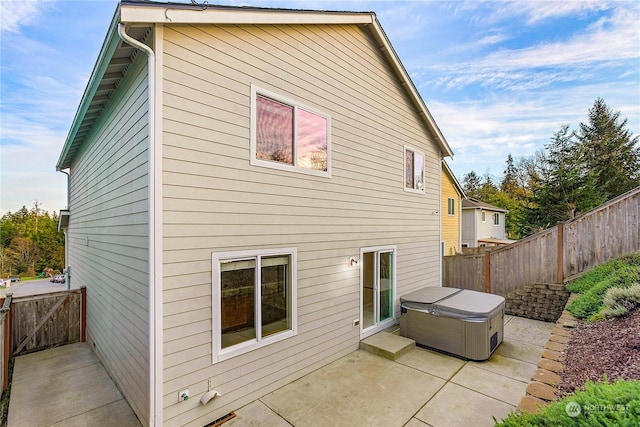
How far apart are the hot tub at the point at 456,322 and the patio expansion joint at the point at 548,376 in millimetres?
1035

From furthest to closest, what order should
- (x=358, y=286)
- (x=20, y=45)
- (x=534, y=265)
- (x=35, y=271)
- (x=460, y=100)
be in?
(x=35, y=271) → (x=460, y=100) → (x=20, y=45) → (x=534, y=265) → (x=358, y=286)

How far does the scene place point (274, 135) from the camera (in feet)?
14.3

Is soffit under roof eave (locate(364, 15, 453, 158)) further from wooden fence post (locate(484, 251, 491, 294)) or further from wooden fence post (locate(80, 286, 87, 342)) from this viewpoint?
wooden fence post (locate(80, 286, 87, 342))

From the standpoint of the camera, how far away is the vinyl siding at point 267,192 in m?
3.29

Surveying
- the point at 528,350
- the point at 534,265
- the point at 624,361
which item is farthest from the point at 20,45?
the point at 534,265

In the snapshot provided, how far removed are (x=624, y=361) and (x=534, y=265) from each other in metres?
5.86

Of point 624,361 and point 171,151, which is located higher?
point 171,151

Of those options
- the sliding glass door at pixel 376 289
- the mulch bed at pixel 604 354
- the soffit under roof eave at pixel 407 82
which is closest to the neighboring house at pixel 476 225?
the soffit under roof eave at pixel 407 82

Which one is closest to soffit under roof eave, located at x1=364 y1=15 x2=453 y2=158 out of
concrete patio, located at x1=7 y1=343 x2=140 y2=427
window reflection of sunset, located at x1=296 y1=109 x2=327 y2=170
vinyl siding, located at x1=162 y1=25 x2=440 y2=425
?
vinyl siding, located at x1=162 y1=25 x2=440 y2=425

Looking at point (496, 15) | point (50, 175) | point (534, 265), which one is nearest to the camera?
point (534, 265)

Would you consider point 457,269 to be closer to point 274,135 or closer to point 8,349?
point 274,135

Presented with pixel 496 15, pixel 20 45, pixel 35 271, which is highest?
pixel 496 15

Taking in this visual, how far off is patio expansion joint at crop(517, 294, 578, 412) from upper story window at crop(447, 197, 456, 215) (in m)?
11.7

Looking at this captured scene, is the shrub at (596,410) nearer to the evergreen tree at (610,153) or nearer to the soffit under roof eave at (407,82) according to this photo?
the soffit under roof eave at (407,82)
